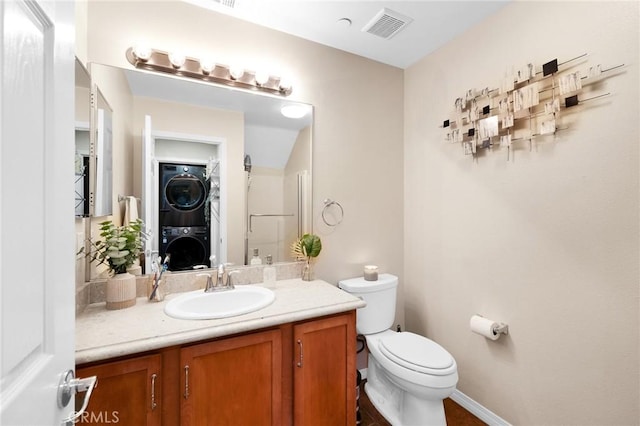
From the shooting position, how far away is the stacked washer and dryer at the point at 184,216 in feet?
5.21

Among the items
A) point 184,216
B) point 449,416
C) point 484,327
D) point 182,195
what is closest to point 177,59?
point 182,195

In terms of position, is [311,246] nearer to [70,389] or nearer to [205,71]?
[205,71]

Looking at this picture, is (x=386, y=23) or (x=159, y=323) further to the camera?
(x=386, y=23)

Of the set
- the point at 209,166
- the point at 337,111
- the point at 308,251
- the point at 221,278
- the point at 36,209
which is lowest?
the point at 221,278

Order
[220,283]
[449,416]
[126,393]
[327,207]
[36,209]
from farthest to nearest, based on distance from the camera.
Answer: [327,207], [449,416], [220,283], [126,393], [36,209]

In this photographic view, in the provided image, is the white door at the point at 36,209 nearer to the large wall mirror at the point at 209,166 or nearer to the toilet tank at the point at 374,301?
the large wall mirror at the point at 209,166

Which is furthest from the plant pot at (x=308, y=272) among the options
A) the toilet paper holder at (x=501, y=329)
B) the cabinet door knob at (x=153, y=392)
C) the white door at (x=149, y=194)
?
the toilet paper holder at (x=501, y=329)

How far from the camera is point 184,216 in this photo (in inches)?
64.3

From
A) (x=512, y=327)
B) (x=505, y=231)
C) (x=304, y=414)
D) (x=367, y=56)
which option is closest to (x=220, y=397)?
(x=304, y=414)

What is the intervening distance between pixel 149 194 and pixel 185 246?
349 millimetres

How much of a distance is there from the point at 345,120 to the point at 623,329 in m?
1.88

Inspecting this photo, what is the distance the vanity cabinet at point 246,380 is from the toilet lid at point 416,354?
0.30 m

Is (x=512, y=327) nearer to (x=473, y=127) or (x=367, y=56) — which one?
(x=473, y=127)

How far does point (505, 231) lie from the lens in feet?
5.45
